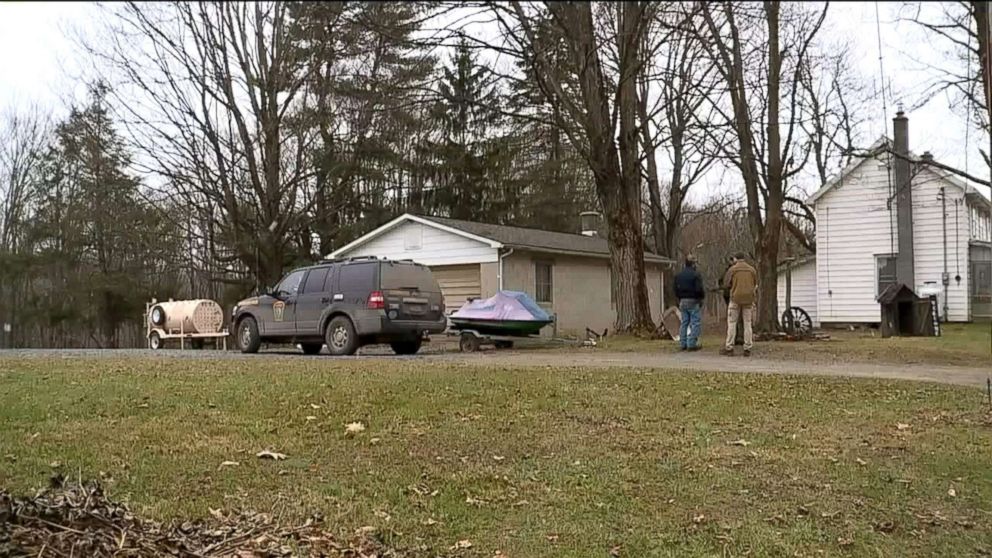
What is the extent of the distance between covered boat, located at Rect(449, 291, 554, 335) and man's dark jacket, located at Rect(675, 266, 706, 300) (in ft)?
11.8

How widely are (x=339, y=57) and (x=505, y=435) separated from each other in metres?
13.0

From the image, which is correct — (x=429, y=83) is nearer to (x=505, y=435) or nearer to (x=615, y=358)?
(x=615, y=358)

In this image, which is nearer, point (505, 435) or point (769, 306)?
point (505, 435)

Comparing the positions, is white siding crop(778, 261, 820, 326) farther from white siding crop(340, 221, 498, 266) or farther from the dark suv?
the dark suv

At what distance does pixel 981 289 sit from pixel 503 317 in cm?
1631

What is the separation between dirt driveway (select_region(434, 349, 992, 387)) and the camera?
1090cm

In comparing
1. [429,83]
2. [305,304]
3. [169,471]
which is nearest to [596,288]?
[429,83]

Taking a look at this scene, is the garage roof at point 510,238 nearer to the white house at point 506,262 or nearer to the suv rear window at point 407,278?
the white house at point 506,262

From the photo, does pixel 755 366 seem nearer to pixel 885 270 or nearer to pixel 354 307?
pixel 354 307

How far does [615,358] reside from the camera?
532 inches

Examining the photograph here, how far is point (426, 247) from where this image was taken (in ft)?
79.2

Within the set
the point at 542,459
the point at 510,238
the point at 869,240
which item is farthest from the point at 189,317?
the point at 542,459

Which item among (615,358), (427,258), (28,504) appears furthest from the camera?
(427,258)

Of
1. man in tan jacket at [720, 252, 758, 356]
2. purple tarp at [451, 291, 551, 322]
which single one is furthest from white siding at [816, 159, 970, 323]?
man in tan jacket at [720, 252, 758, 356]
